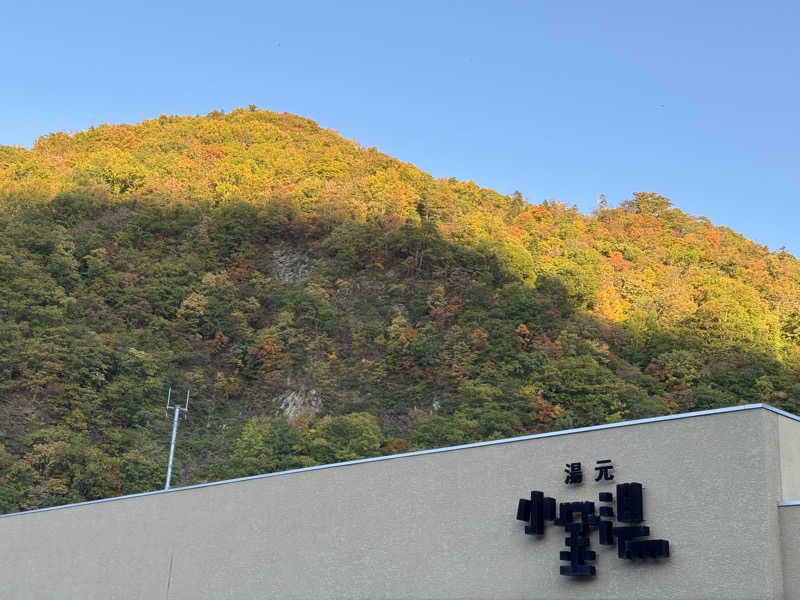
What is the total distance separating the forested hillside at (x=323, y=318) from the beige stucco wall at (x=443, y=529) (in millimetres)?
18361

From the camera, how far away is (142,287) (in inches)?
1813

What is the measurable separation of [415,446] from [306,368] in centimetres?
899

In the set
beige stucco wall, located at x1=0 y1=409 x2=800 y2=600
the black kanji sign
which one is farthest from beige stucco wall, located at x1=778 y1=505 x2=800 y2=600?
the black kanji sign

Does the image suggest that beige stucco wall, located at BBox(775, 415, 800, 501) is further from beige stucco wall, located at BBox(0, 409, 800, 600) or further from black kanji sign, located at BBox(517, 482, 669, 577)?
black kanji sign, located at BBox(517, 482, 669, 577)

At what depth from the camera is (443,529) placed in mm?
10930

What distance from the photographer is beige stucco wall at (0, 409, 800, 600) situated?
823 centimetres

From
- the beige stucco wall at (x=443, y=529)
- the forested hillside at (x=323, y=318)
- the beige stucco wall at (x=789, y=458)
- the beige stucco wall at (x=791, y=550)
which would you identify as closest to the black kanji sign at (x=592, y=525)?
the beige stucco wall at (x=443, y=529)

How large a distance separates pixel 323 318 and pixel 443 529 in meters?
33.0

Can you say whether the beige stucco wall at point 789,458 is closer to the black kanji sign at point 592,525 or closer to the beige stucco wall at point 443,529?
the beige stucco wall at point 443,529

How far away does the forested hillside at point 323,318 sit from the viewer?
115ft

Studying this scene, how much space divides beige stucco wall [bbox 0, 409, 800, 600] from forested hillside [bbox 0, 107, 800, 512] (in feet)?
60.2

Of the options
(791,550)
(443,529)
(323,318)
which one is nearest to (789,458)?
(791,550)

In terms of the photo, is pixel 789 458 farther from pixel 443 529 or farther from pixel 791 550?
pixel 443 529

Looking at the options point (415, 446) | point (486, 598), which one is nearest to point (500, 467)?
point (486, 598)
